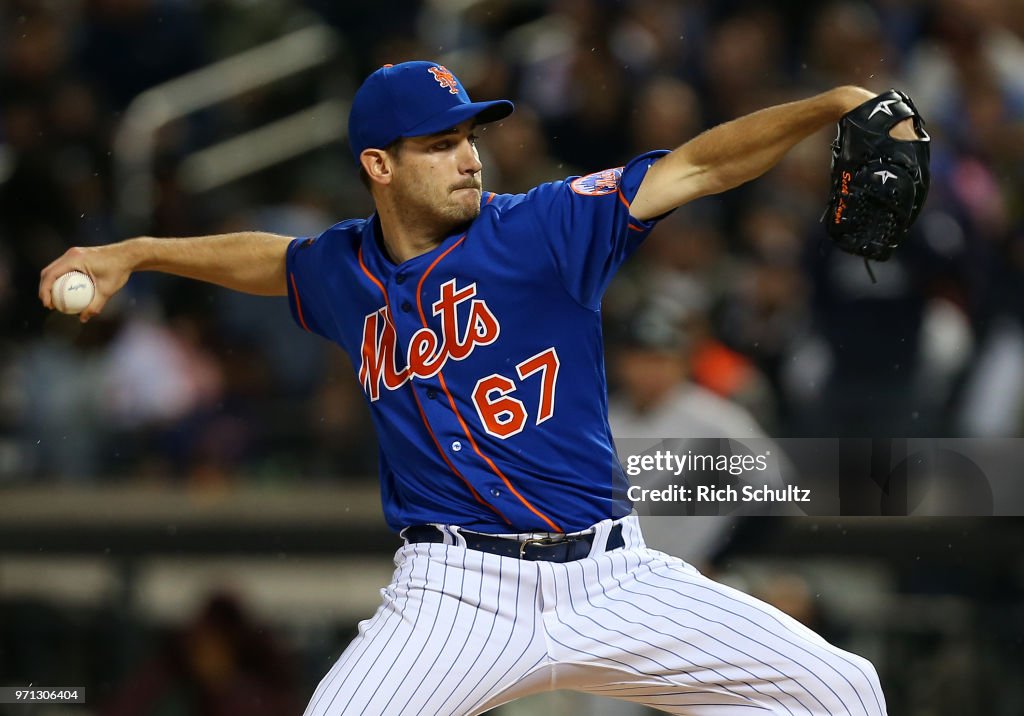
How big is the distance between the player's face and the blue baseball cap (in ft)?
0.11

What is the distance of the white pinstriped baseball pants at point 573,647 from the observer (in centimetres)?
226

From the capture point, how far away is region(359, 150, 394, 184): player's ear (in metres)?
2.51

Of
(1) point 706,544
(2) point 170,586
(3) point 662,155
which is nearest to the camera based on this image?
(3) point 662,155

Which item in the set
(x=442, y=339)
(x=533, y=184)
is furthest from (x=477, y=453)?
(x=533, y=184)

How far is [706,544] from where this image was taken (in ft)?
13.4

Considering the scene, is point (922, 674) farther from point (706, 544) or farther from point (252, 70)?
point (252, 70)

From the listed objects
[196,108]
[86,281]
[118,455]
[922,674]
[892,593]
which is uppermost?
[196,108]

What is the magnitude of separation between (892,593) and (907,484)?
14.6 inches

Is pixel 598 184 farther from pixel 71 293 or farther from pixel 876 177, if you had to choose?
pixel 71 293

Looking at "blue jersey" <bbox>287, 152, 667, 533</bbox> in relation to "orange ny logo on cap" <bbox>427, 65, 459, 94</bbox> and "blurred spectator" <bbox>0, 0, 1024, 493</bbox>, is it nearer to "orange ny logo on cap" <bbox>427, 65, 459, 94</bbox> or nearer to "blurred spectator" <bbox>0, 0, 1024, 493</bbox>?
"orange ny logo on cap" <bbox>427, 65, 459, 94</bbox>

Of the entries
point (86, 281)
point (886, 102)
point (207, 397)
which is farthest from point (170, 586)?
point (886, 102)

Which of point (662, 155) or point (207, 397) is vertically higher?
point (662, 155)

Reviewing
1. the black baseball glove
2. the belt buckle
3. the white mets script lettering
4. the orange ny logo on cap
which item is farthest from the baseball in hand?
the black baseball glove

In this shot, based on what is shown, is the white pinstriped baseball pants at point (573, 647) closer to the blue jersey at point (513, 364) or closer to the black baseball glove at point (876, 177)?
the blue jersey at point (513, 364)
